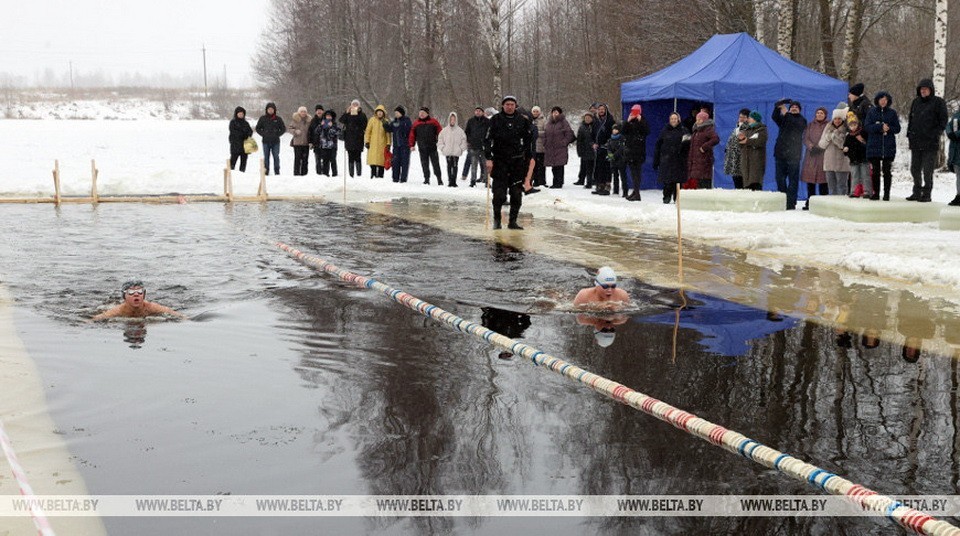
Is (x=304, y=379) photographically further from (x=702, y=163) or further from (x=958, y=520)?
(x=702, y=163)

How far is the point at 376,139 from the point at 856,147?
13.4 meters

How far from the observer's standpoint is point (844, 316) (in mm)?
10648

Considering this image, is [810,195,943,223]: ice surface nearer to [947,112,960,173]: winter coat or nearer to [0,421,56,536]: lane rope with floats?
[947,112,960,173]: winter coat

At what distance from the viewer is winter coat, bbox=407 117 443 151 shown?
26.9 metres

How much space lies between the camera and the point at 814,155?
20.0 metres

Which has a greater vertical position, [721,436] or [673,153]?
[673,153]

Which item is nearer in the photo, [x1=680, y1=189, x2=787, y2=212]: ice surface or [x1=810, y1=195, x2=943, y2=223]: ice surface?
[x1=810, y1=195, x2=943, y2=223]: ice surface

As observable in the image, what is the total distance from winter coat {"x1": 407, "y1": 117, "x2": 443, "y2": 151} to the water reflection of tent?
632 inches

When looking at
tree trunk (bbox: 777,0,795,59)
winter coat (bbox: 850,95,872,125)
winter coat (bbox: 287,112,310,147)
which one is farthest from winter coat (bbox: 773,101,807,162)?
winter coat (bbox: 287,112,310,147)

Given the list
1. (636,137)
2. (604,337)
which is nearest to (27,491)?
(604,337)

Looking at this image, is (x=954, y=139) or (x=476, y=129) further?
(x=476, y=129)

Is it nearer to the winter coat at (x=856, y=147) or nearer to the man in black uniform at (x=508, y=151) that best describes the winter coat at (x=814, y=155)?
the winter coat at (x=856, y=147)

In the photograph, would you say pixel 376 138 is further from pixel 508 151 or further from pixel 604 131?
pixel 508 151

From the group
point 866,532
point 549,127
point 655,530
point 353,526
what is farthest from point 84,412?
point 549,127
